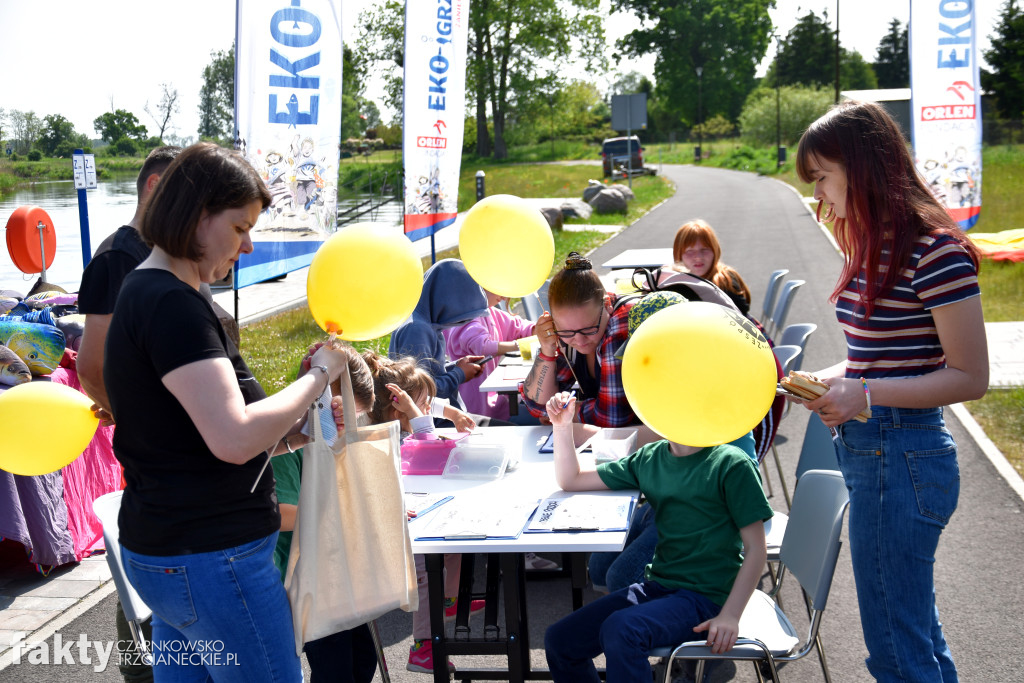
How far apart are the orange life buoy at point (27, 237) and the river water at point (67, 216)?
0.93 metres

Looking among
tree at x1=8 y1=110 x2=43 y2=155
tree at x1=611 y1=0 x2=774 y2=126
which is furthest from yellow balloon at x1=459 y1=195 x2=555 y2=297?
tree at x1=611 y1=0 x2=774 y2=126

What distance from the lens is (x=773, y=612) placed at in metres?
2.64

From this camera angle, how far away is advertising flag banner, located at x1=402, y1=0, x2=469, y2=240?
7.83m

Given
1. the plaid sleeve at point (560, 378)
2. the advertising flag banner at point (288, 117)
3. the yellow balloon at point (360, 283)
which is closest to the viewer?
the yellow balloon at point (360, 283)

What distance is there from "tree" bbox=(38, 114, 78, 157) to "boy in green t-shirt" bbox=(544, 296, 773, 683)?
8.29 m

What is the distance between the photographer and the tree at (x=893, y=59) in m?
65.5

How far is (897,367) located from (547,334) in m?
1.85

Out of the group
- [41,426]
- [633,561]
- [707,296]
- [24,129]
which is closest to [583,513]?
[633,561]

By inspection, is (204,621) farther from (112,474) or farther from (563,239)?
(563,239)

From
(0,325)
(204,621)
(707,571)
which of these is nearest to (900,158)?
(707,571)

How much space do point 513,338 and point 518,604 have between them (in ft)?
9.60

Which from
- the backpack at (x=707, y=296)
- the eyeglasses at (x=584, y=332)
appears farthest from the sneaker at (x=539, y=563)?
the eyeglasses at (x=584, y=332)

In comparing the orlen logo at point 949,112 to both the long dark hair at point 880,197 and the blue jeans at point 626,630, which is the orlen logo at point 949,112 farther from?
the blue jeans at point 626,630

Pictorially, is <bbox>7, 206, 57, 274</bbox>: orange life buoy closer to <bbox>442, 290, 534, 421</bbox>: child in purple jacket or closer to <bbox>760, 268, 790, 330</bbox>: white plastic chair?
<bbox>442, 290, 534, 421</bbox>: child in purple jacket
